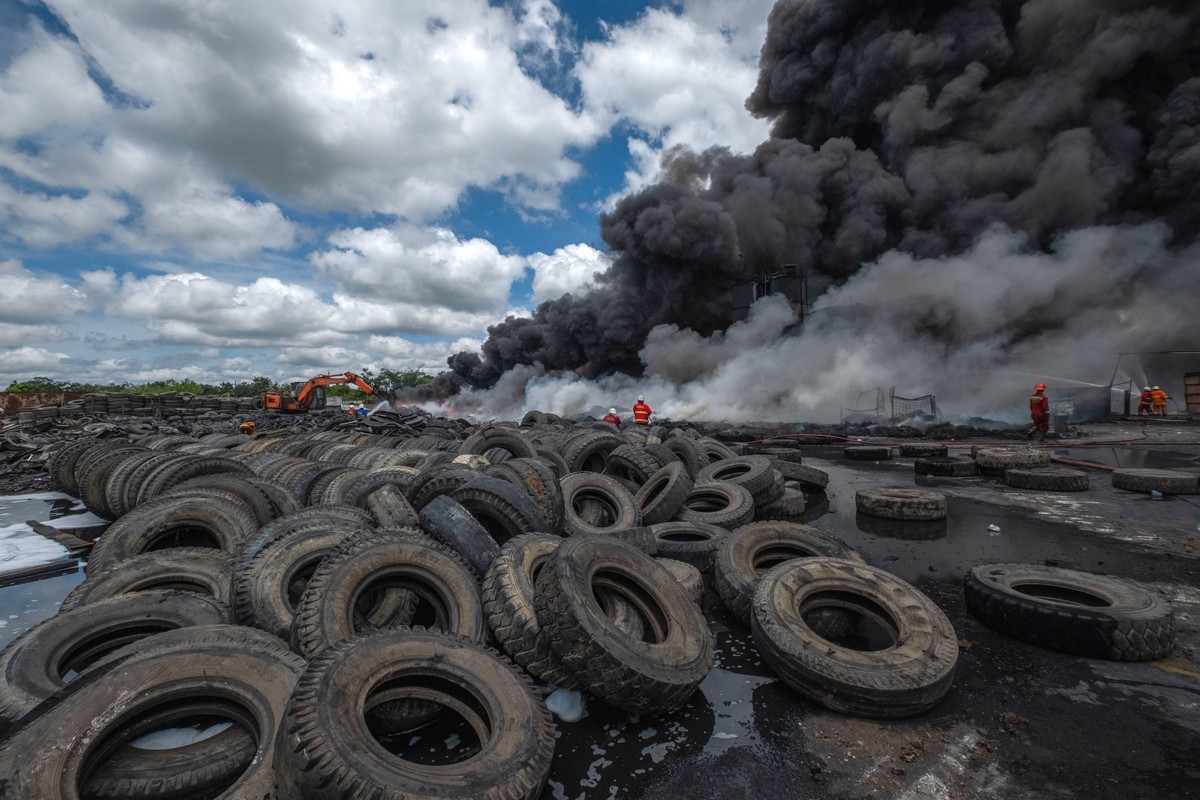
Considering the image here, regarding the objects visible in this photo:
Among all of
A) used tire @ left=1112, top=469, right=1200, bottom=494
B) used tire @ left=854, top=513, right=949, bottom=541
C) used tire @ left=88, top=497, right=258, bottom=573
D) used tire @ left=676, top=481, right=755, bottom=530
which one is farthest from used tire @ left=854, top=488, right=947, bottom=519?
used tire @ left=88, top=497, right=258, bottom=573

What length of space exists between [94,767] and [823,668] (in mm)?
3474

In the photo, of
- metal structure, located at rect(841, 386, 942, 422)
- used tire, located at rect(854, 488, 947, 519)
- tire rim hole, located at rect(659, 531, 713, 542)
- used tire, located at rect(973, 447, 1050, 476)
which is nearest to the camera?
tire rim hole, located at rect(659, 531, 713, 542)

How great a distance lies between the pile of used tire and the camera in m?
2.20

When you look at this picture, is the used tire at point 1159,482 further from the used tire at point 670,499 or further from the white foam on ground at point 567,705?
the white foam on ground at point 567,705

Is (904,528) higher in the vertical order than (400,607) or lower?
lower

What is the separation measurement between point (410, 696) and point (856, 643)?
9.93 feet

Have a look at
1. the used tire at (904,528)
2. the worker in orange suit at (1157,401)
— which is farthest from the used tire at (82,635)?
the worker in orange suit at (1157,401)

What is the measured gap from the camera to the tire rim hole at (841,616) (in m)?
3.73

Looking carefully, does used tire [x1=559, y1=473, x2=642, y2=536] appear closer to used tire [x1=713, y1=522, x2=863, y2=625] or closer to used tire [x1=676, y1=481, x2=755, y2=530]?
used tire [x1=676, y1=481, x2=755, y2=530]

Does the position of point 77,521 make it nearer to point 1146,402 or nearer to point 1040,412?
point 1040,412

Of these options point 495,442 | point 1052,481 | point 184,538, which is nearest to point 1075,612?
point 1052,481

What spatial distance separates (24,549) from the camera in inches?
230

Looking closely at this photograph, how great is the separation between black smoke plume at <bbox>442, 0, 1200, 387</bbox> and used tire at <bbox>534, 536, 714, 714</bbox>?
28.2 meters

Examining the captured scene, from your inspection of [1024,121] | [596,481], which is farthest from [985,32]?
[596,481]
